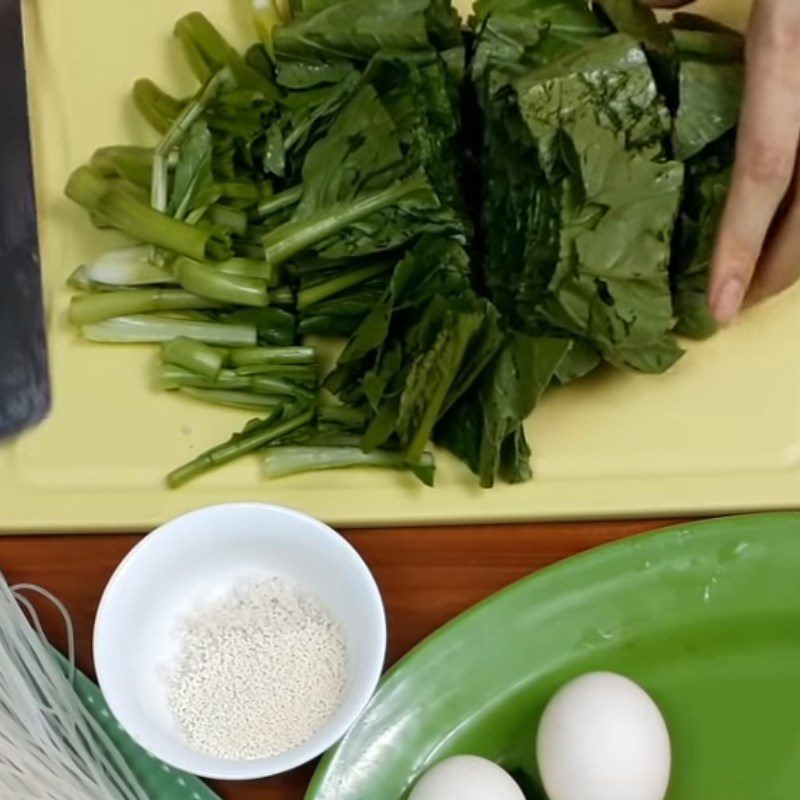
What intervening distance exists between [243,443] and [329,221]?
193mm

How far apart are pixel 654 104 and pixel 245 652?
20.6 inches

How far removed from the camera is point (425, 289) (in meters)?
0.95

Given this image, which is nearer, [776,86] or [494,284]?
[776,86]

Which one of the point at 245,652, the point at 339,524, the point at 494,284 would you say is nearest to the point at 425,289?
the point at 494,284

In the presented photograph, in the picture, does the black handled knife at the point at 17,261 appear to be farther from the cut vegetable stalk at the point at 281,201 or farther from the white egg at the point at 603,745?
the white egg at the point at 603,745

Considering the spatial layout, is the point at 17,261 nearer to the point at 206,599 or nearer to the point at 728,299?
the point at 206,599

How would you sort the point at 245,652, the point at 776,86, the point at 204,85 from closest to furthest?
the point at 776,86
the point at 245,652
the point at 204,85

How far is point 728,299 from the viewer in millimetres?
895

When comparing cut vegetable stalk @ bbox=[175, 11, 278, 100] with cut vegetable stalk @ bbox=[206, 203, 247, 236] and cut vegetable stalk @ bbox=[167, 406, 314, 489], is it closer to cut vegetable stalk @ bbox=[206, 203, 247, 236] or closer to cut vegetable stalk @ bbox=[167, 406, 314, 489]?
cut vegetable stalk @ bbox=[206, 203, 247, 236]

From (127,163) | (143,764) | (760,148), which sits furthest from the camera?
(127,163)

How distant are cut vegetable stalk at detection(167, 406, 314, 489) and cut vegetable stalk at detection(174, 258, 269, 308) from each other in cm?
10

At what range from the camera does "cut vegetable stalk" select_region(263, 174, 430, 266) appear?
96 centimetres

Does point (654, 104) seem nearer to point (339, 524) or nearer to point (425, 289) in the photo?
point (425, 289)

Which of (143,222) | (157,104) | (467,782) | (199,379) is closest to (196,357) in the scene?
(199,379)
